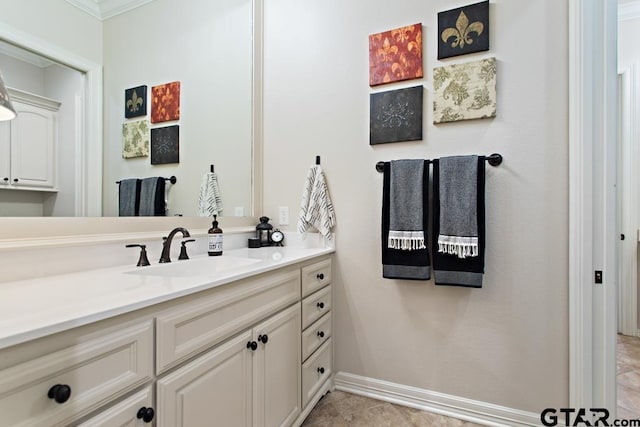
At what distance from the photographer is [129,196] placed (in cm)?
141

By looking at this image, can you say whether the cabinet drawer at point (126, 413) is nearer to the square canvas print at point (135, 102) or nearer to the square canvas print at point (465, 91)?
the square canvas print at point (135, 102)

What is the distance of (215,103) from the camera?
6.26ft

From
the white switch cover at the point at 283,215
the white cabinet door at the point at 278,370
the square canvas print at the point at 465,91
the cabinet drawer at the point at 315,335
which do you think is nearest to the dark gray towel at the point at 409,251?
the square canvas print at the point at 465,91

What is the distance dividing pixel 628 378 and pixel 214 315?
2572mm

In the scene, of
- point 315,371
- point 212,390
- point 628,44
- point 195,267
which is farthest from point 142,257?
point 628,44

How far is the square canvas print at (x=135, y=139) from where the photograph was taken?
55.4 inches

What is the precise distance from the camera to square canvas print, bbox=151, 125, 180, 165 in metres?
1.57

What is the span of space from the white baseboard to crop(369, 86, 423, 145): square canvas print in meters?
1.44

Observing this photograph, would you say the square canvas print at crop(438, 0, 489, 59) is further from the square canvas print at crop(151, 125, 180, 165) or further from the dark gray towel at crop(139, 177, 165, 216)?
the dark gray towel at crop(139, 177, 165, 216)

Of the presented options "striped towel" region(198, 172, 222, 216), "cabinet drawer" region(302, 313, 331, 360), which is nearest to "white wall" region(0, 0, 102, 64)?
"striped towel" region(198, 172, 222, 216)

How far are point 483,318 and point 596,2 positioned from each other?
1.59 m

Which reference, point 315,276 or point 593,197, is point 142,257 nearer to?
point 315,276

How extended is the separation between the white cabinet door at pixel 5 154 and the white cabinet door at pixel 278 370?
0.99 m

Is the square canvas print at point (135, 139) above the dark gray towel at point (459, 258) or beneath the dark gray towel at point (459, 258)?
above
